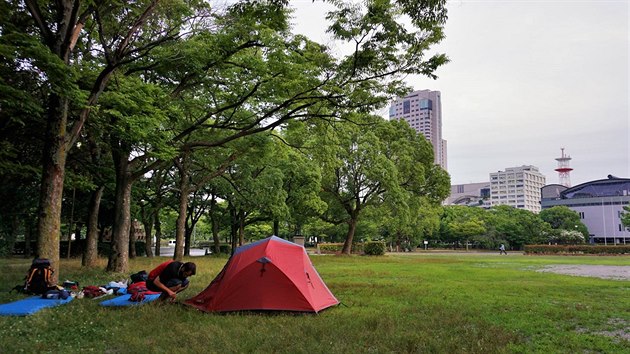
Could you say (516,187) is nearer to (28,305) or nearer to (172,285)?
(172,285)

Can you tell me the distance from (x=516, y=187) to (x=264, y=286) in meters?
168

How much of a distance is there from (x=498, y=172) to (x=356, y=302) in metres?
168

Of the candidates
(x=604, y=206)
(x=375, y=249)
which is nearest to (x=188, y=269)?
(x=375, y=249)

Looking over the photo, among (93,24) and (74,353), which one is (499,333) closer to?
A: (74,353)

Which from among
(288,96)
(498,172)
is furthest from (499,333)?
(498,172)

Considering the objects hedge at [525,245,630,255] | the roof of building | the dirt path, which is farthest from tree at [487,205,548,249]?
the dirt path

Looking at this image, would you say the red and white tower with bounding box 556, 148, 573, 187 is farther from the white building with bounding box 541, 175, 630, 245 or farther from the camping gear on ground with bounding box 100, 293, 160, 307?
the camping gear on ground with bounding box 100, 293, 160, 307

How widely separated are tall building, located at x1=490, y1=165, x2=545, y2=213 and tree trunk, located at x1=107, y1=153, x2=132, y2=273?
156678 millimetres

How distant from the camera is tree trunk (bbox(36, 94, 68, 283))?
10211 mm

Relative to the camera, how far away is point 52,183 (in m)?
10.4

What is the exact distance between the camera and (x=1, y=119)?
12.9 meters

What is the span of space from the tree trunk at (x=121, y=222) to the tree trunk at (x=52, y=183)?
4.39 m

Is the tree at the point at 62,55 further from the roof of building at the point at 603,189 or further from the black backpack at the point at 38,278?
the roof of building at the point at 603,189

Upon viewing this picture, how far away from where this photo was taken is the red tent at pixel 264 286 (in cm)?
784
